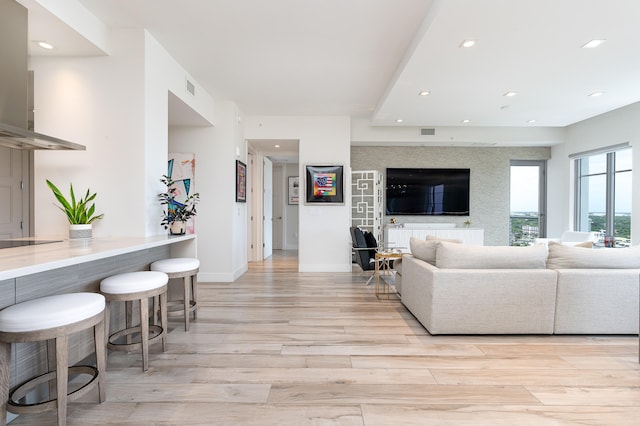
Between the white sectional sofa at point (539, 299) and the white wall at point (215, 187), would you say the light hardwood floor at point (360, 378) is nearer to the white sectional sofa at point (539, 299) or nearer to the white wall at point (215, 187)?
the white sectional sofa at point (539, 299)

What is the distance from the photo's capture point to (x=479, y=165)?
7.37 metres

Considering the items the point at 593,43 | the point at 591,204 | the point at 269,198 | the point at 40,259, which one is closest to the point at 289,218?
the point at 269,198

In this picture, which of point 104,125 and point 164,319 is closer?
point 164,319

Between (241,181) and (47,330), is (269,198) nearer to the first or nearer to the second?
(241,181)

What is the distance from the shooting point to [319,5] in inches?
112

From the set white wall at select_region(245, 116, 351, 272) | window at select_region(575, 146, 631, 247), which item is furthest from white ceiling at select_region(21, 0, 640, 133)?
window at select_region(575, 146, 631, 247)

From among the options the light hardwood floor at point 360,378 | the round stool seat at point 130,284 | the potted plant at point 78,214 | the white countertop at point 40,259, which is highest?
the potted plant at point 78,214

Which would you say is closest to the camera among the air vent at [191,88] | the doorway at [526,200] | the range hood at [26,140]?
the range hood at [26,140]

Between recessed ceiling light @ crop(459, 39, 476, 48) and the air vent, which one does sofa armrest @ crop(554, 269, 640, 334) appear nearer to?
recessed ceiling light @ crop(459, 39, 476, 48)

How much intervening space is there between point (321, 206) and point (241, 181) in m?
1.46

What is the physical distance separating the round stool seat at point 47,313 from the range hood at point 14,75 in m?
1.25

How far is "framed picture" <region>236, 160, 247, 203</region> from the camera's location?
5.58 m

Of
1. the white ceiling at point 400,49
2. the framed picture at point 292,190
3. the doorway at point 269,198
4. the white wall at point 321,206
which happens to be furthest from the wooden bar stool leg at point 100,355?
the framed picture at point 292,190

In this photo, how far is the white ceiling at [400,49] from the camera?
9.11ft
